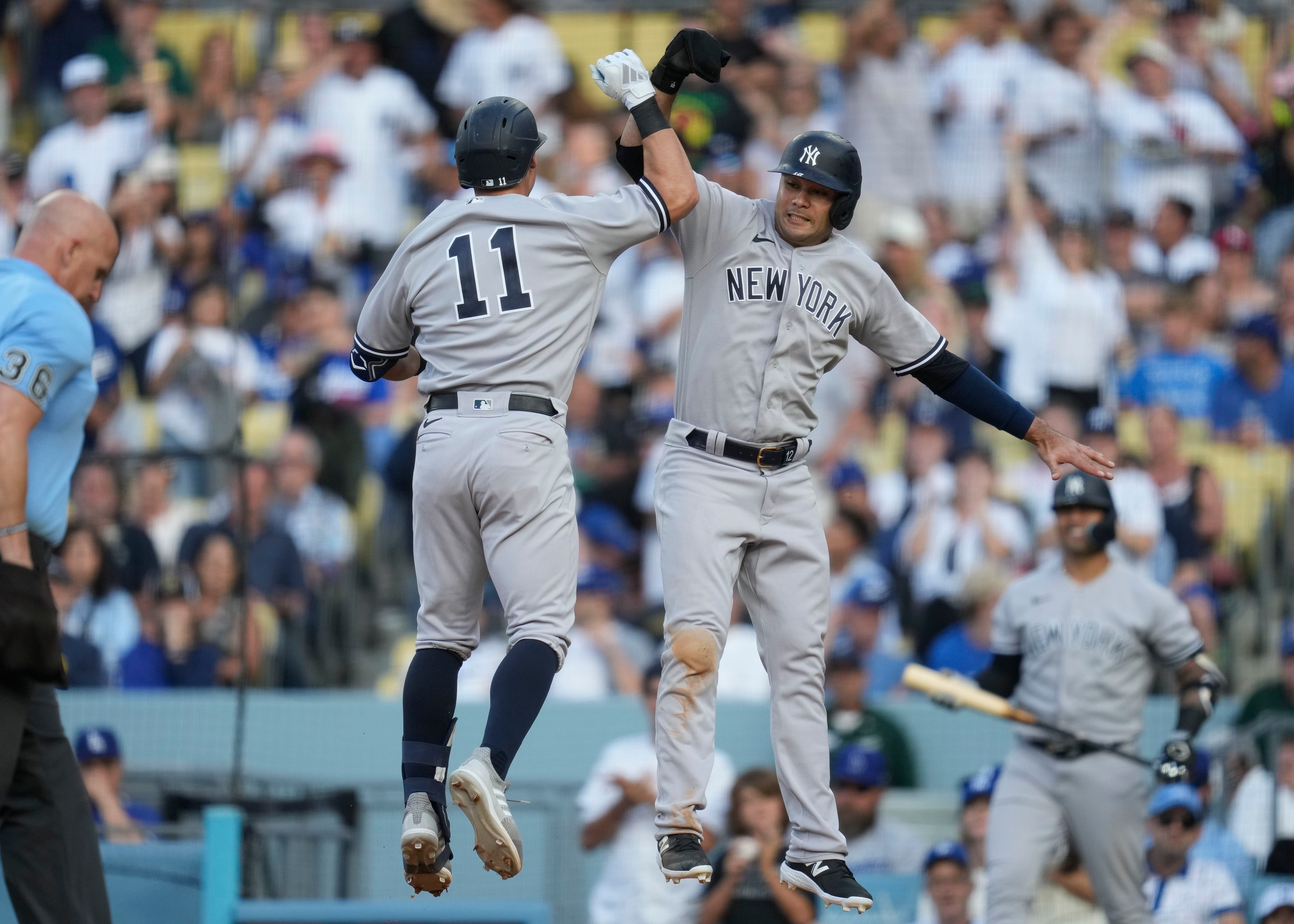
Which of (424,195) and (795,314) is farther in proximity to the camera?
(424,195)

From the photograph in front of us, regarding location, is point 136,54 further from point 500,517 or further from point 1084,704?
point 500,517

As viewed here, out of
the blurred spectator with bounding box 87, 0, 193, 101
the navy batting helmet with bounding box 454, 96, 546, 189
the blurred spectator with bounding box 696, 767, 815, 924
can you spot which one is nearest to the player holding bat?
the blurred spectator with bounding box 696, 767, 815, 924

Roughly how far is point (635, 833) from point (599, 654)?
1.52 m

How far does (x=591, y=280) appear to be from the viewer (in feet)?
18.5

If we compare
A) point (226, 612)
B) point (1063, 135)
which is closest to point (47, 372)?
point (226, 612)

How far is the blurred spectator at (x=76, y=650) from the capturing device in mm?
9805

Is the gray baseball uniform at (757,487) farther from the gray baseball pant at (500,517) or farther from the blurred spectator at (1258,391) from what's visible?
the blurred spectator at (1258,391)

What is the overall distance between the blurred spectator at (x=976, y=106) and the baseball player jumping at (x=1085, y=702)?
14.9 ft

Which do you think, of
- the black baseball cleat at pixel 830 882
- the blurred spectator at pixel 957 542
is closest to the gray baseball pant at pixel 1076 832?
the blurred spectator at pixel 957 542

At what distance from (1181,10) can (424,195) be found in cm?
530

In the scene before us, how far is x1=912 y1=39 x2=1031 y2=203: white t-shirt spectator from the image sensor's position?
12.6 m

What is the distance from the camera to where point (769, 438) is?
588cm

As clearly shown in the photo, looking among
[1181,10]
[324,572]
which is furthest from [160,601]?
[1181,10]

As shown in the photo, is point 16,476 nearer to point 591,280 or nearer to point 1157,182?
point 591,280
